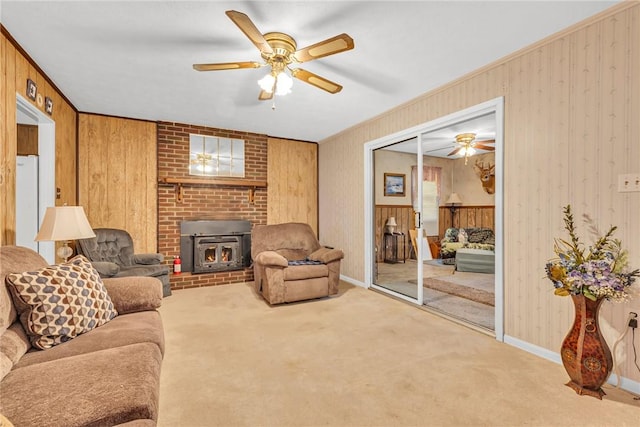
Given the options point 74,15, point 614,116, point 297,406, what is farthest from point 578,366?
point 74,15

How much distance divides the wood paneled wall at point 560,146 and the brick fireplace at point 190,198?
3.37 meters

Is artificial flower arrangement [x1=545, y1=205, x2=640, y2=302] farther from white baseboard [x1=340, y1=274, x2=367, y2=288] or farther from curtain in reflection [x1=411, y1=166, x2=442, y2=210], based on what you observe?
curtain in reflection [x1=411, y1=166, x2=442, y2=210]

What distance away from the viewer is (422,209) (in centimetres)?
361

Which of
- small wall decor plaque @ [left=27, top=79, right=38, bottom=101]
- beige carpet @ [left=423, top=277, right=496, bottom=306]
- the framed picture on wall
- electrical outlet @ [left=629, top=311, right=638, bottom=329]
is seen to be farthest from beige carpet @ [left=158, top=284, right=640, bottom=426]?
the framed picture on wall

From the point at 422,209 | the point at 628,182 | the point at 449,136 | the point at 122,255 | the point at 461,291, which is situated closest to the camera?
the point at 628,182

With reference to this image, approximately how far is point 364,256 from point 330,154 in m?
1.93

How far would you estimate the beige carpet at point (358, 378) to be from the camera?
5.36 feet

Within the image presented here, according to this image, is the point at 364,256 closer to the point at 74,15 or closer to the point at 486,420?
the point at 486,420

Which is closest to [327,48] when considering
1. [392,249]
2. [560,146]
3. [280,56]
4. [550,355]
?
[280,56]

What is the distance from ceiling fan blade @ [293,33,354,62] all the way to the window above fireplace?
9.72ft

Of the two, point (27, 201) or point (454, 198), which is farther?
point (454, 198)

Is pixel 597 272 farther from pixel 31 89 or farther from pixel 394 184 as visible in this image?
pixel 394 184

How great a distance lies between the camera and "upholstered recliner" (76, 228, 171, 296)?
11.6ft

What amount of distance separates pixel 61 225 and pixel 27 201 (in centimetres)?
106
